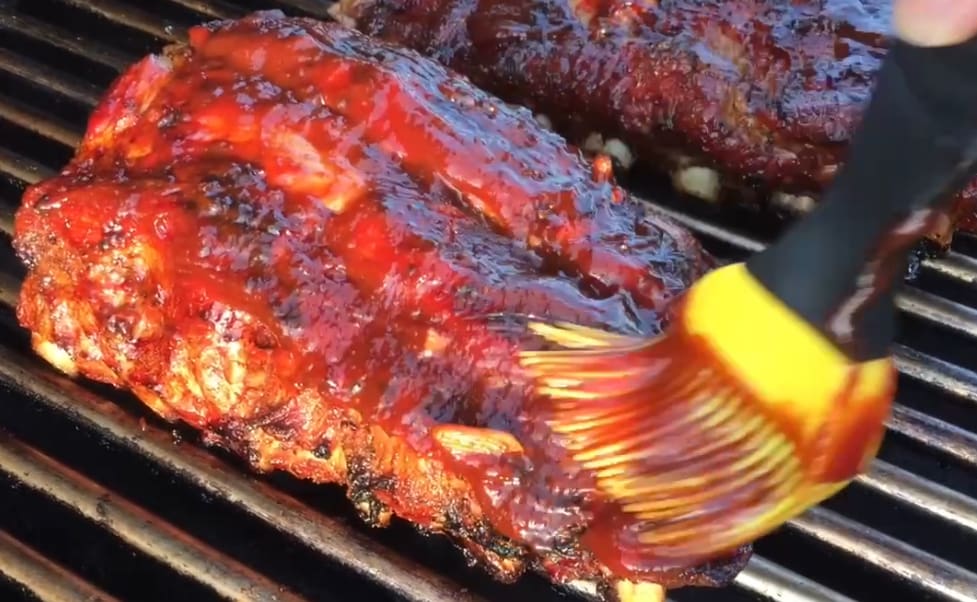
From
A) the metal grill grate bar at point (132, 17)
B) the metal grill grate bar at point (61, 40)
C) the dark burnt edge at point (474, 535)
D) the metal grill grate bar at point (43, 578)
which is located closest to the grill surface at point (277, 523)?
the metal grill grate bar at point (43, 578)

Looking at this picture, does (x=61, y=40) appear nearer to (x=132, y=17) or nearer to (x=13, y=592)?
(x=132, y=17)

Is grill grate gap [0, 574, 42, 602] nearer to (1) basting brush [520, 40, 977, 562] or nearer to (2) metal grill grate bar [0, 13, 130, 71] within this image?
(1) basting brush [520, 40, 977, 562]

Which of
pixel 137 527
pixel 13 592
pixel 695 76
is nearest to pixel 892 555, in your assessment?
pixel 695 76

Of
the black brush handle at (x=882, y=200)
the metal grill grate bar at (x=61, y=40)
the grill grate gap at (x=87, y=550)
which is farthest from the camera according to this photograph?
the metal grill grate bar at (x=61, y=40)

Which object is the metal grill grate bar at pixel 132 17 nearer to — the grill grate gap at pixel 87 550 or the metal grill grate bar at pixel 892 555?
the grill grate gap at pixel 87 550

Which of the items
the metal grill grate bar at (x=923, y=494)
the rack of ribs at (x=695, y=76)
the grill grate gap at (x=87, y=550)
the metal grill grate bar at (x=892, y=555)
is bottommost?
the grill grate gap at (x=87, y=550)

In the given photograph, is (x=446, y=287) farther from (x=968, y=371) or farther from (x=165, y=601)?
(x=968, y=371)

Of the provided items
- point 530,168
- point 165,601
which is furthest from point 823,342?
point 165,601
